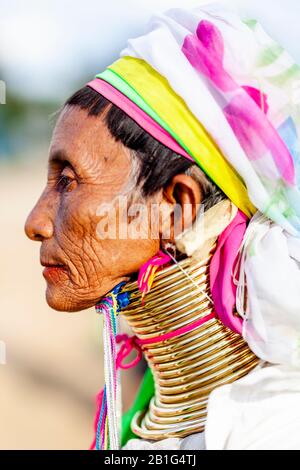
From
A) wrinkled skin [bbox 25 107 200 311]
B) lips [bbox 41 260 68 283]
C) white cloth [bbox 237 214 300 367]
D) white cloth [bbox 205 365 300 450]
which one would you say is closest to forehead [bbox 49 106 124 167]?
wrinkled skin [bbox 25 107 200 311]

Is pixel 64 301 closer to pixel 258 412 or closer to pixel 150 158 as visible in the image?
pixel 150 158

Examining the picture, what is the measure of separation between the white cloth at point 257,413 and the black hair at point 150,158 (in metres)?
0.54

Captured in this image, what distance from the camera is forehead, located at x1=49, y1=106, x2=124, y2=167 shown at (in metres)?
2.30

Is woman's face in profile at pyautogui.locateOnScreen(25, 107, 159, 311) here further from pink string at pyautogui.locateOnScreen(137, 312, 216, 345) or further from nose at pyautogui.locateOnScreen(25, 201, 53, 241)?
pink string at pyautogui.locateOnScreen(137, 312, 216, 345)

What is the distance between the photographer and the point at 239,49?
224cm

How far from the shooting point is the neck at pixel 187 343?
2.29 meters

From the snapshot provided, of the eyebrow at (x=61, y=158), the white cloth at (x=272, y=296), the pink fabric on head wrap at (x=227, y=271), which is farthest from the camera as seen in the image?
the eyebrow at (x=61, y=158)

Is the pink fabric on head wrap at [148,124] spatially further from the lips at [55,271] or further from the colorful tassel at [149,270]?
the lips at [55,271]

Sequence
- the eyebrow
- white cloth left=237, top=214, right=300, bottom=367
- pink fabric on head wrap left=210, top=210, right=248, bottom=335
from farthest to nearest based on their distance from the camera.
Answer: the eyebrow → pink fabric on head wrap left=210, top=210, right=248, bottom=335 → white cloth left=237, top=214, right=300, bottom=367

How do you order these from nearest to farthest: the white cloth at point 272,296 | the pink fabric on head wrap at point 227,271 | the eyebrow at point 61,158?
the white cloth at point 272,296, the pink fabric on head wrap at point 227,271, the eyebrow at point 61,158

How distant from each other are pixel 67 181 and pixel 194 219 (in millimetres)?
421

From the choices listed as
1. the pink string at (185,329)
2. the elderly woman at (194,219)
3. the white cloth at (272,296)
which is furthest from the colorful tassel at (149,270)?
the white cloth at (272,296)

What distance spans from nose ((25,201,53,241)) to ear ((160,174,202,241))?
353 mm
